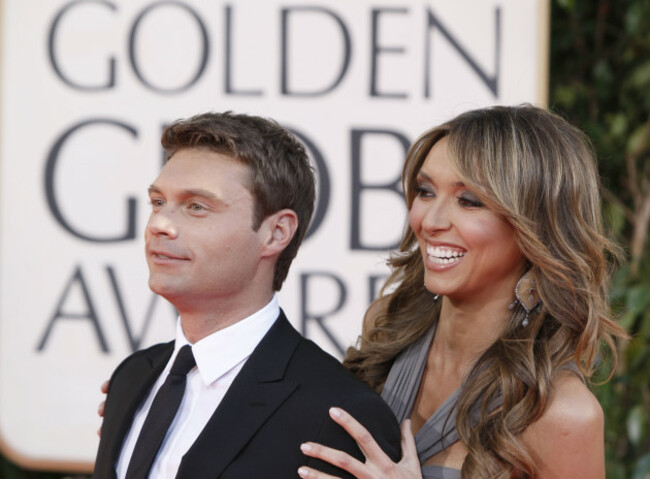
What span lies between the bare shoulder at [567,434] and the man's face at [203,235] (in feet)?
1.96

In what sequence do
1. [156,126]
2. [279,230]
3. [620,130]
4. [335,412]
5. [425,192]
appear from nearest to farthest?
[335,412]
[279,230]
[425,192]
[156,126]
[620,130]

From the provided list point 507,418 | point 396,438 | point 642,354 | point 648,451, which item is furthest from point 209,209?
point 648,451

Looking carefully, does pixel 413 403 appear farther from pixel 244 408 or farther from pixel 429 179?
pixel 244 408

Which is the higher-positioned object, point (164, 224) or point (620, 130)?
point (620, 130)

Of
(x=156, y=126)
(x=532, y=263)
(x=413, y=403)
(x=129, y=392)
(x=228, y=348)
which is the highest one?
(x=156, y=126)

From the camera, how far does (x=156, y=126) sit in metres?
2.80

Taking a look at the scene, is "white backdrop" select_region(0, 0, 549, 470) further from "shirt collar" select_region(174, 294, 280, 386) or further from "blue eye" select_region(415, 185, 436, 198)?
"shirt collar" select_region(174, 294, 280, 386)

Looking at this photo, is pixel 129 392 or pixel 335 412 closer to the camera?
pixel 335 412

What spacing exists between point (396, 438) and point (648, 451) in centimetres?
205

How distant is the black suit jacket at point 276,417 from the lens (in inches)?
54.5

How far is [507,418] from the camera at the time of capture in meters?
1.67

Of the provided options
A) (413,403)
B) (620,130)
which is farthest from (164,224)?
(620,130)

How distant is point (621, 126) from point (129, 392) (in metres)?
2.28

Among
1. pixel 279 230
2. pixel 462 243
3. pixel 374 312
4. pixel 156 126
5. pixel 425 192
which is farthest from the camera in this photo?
pixel 156 126
